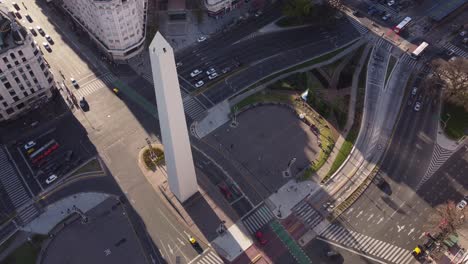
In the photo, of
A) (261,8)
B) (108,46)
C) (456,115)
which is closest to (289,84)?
(261,8)

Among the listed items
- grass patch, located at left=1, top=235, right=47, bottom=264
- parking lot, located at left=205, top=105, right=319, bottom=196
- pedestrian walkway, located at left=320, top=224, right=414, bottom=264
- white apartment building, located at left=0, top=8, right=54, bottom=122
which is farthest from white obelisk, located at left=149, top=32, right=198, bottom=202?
white apartment building, located at left=0, top=8, right=54, bottom=122

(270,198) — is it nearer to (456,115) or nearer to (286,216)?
(286,216)

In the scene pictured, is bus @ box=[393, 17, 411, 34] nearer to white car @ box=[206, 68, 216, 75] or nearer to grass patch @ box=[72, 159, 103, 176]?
white car @ box=[206, 68, 216, 75]

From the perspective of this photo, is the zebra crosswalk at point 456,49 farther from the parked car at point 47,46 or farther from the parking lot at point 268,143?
the parked car at point 47,46

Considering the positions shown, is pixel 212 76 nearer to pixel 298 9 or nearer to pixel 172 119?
pixel 298 9

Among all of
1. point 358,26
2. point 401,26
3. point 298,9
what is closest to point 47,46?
point 298,9

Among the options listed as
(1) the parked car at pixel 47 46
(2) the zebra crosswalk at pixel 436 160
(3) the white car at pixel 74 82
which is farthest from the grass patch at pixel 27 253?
(2) the zebra crosswalk at pixel 436 160

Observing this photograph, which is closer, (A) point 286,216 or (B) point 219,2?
(A) point 286,216
